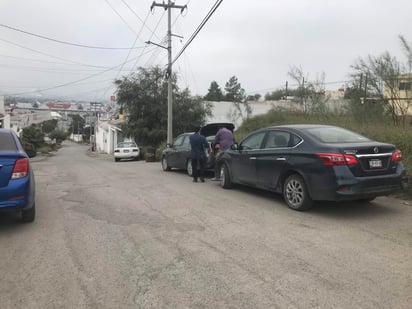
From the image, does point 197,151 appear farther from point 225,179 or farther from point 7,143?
point 7,143

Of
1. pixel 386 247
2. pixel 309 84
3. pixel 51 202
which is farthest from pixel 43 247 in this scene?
pixel 309 84

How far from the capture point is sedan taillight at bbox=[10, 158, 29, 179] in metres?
6.02

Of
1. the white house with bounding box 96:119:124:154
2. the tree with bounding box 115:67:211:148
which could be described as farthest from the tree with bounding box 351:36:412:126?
the white house with bounding box 96:119:124:154

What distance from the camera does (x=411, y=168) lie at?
817cm

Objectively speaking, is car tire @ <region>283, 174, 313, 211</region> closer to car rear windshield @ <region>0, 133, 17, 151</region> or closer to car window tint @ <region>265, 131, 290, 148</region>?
car window tint @ <region>265, 131, 290, 148</region>

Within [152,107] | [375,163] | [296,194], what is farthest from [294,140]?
[152,107]

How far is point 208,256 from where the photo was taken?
4.90 meters

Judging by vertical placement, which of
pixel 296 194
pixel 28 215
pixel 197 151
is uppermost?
pixel 197 151

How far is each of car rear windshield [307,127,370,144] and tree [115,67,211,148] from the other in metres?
21.7

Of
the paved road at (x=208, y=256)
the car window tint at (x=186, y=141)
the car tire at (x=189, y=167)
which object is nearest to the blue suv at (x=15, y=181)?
the paved road at (x=208, y=256)

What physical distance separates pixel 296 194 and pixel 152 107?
23311 millimetres

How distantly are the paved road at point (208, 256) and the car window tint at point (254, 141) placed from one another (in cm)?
132

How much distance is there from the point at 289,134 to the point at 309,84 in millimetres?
14199

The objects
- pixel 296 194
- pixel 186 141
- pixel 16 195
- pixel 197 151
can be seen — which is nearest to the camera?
pixel 16 195
